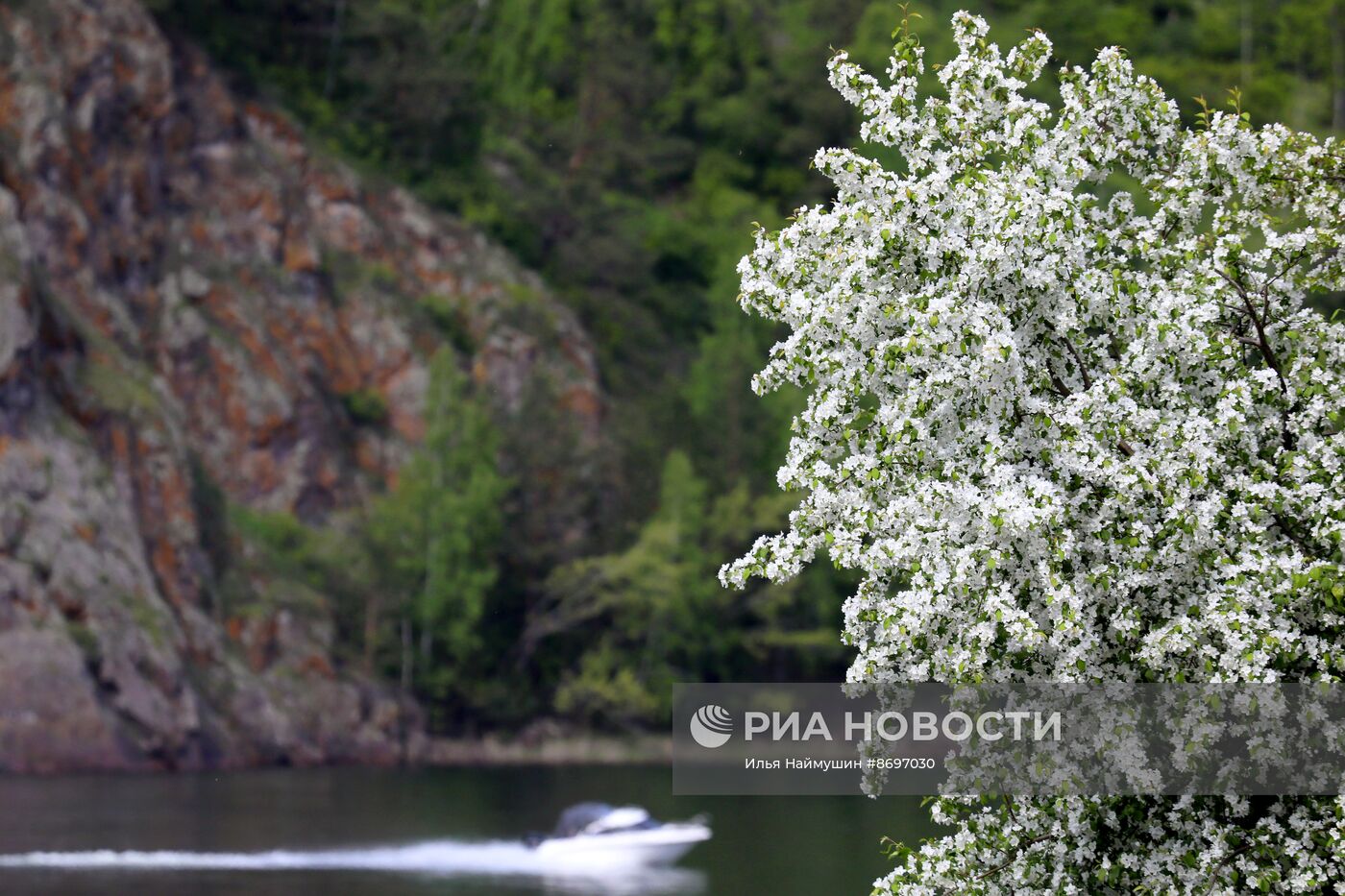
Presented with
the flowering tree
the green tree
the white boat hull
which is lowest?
the white boat hull

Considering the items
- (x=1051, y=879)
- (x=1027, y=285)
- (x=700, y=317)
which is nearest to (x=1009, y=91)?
(x=1027, y=285)

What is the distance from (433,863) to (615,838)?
5.22m

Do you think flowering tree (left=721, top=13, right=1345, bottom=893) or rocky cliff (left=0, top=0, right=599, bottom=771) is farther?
rocky cliff (left=0, top=0, right=599, bottom=771)

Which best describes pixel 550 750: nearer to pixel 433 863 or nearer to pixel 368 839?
pixel 368 839

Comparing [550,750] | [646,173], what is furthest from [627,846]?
[646,173]

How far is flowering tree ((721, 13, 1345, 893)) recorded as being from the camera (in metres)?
12.4

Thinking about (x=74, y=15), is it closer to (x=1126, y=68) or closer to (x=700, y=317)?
(x=700, y=317)

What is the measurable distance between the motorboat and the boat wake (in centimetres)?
20

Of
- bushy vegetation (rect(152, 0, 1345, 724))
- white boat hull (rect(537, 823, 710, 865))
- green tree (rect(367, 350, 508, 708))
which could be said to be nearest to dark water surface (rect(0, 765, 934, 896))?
white boat hull (rect(537, 823, 710, 865))

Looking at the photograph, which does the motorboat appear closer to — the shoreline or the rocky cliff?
the rocky cliff

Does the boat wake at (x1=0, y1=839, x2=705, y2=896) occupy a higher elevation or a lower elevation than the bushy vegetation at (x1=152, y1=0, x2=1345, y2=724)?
lower

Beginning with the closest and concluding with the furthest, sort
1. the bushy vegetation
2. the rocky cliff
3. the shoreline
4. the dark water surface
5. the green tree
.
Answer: the dark water surface
the rocky cliff
the shoreline
the green tree
the bushy vegetation

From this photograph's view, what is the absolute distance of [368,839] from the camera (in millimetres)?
43844

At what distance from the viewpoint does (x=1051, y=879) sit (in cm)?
1352
